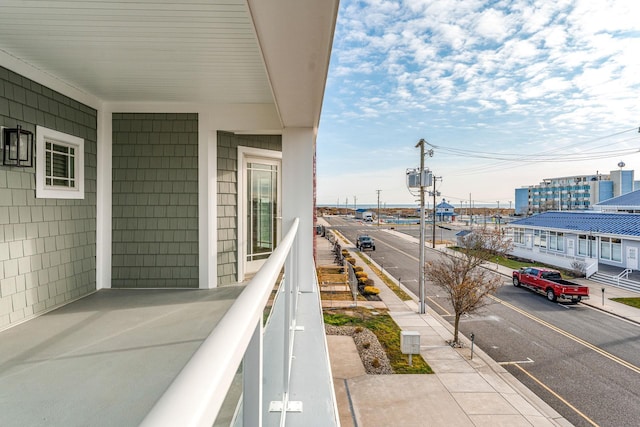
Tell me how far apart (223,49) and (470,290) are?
9.37m

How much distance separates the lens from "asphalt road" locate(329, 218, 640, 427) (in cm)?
641

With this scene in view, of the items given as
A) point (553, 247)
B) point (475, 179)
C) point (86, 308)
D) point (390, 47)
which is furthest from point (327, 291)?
point (475, 179)

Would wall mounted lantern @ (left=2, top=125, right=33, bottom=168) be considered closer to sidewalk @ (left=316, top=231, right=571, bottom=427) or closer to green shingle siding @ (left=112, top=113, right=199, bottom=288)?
green shingle siding @ (left=112, top=113, right=199, bottom=288)

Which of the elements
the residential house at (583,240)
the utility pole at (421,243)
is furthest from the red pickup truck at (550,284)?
the utility pole at (421,243)

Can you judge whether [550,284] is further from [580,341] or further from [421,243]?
[421,243]

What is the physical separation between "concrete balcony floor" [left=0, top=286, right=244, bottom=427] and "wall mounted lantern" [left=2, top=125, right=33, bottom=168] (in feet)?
5.13

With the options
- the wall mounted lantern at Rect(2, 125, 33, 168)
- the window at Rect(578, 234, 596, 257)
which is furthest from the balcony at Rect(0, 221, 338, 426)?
the window at Rect(578, 234, 596, 257)

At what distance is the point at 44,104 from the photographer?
141 inches

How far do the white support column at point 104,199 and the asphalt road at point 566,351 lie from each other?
796 cm

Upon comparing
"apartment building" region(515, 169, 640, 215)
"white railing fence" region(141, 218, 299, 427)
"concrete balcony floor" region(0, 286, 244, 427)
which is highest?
"apartment building" region(515, 169, 640, 215)

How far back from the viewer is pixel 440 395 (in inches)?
251

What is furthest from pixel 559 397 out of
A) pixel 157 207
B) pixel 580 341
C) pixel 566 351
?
pixel 157 207

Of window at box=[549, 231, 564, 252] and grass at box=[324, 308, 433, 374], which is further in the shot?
window at box=[549, 231, 564, 252]

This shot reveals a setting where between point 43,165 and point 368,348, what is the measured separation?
24.0 ft
